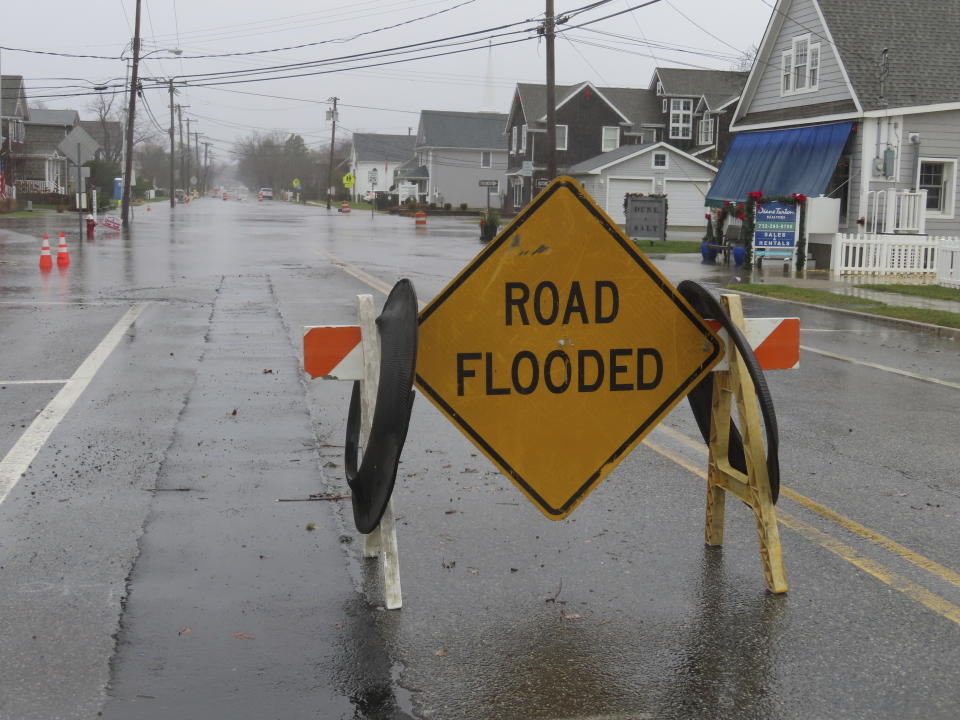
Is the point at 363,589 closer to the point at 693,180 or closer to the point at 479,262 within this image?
the point at 479,262

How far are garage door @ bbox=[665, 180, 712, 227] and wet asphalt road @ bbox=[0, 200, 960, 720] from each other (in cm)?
5042

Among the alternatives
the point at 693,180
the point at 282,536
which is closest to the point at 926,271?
the point at 282,536

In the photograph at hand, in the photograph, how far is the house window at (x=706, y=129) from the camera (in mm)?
67125

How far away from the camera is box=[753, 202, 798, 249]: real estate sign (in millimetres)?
25922

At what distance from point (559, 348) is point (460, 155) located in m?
93.4

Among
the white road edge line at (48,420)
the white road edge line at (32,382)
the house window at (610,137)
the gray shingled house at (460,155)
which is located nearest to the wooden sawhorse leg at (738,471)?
the white road edge line at (48,420)

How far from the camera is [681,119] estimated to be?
69.3m

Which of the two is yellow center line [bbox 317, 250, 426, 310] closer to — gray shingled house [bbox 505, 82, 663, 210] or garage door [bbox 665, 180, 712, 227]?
garage door [bbox 665, 180, 712, 227]

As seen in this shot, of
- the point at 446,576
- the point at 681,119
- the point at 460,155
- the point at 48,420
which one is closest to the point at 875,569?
the point at 446,576

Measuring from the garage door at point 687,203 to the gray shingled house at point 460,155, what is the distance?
37470mm

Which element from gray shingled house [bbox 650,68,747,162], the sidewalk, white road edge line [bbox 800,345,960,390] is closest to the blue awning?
the sidewalk

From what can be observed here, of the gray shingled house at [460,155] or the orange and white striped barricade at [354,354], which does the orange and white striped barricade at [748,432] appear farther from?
the gray shingled house at [460,155]

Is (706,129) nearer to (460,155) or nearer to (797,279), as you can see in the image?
(460,155)

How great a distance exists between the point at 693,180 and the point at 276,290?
1703 inches
